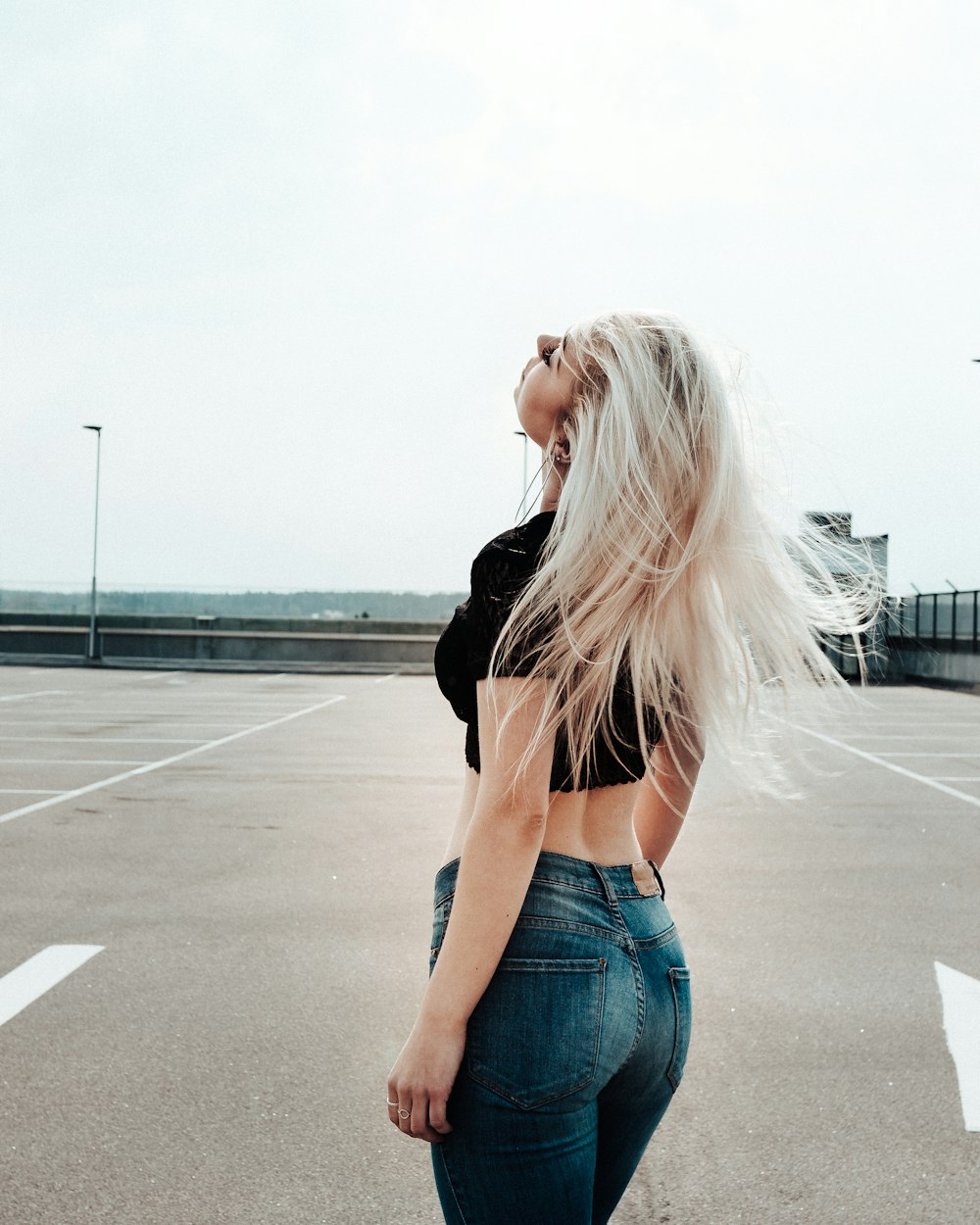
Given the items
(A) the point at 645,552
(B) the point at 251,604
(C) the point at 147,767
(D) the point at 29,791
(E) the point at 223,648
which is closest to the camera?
(A) the point at 645,552

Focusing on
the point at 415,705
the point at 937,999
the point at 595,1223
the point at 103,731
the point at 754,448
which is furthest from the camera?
the point at 415,705

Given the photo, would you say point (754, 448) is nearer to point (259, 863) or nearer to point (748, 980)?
point (748, 980)

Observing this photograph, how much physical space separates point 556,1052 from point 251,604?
49.5m

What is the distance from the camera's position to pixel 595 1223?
1.61 meters

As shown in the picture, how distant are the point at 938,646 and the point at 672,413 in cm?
3172

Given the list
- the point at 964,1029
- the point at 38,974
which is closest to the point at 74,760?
the point at 38,974

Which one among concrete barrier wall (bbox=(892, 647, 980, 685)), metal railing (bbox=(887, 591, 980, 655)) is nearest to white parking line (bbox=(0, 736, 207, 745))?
metal railing (bbox=(887, 591, 980, 655))

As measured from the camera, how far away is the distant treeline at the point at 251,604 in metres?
47.5

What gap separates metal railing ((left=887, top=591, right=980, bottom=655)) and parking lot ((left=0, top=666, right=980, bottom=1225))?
20.8m

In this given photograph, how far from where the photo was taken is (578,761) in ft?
4.89

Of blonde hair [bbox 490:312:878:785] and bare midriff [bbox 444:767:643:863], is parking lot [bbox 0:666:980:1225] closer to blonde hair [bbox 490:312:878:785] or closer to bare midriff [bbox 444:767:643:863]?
bare midriff [bbox 444:767:643:863]

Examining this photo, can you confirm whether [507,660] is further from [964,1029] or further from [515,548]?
[964,1029]

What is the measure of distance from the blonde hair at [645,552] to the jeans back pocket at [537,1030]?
258 millimetres

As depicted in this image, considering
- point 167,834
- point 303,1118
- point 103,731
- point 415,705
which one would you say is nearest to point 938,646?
point 415,705
